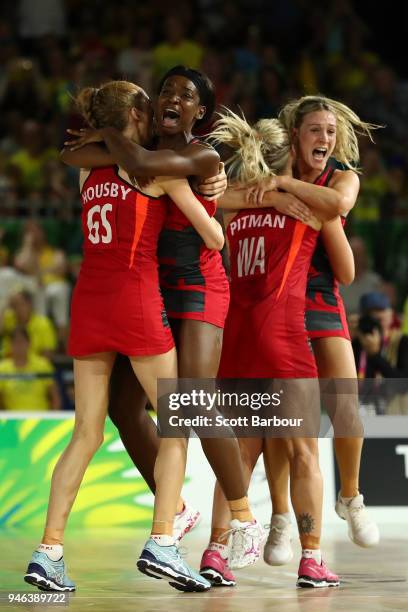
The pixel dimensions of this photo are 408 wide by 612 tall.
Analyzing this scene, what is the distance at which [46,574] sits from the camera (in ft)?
16.6

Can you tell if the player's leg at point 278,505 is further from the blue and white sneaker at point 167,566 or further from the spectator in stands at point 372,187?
the spectator in stands at point 372,187

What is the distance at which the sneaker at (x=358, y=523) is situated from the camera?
5.70 m

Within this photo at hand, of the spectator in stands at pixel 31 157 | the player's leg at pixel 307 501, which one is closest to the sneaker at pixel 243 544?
the player's leg at pixel 307 501

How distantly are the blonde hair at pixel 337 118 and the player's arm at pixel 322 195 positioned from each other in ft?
0.77

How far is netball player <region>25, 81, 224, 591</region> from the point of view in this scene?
509 cm

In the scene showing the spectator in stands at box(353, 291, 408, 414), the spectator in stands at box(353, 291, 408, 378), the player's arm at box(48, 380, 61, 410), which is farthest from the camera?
the player's arm at box(48, 380, 61, 410)

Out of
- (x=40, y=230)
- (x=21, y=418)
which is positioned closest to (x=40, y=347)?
(x=40, y=230)

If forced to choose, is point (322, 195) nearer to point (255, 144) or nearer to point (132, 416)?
point (255, 144)

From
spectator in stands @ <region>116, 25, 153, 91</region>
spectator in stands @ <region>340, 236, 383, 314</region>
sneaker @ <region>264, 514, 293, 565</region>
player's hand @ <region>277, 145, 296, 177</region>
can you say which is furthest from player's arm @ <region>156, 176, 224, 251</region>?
spectator in stands @ <region>116, 25, 153, 91</region>

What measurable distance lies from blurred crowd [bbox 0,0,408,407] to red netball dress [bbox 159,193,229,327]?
15.0 ft

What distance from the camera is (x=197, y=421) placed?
521cm

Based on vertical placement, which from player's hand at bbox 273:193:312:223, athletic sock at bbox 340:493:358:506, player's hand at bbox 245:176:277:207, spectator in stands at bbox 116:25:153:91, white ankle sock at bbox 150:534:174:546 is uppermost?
spectator in stands at bbox 116:25:153:91

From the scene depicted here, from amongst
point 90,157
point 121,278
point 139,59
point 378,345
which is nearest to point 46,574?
point 121,278

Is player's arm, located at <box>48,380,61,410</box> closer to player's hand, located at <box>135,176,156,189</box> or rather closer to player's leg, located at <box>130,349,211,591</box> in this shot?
player's leg, located at <box>130,349,211,591</box>
